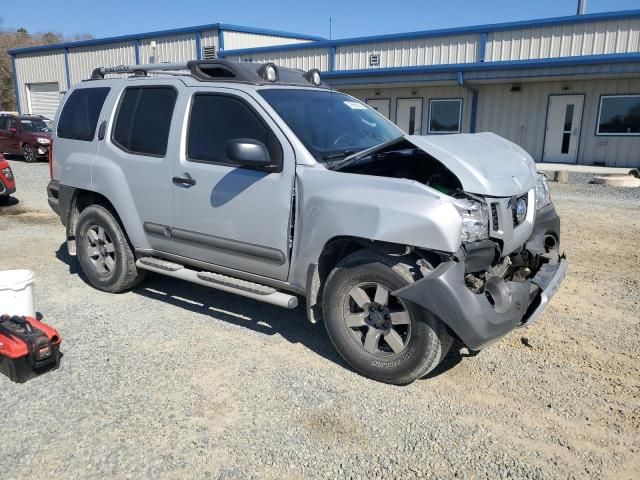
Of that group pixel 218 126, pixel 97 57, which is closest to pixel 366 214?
pixel 218 126

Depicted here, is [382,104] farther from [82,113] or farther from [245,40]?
[82,113]

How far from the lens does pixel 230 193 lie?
166 inches

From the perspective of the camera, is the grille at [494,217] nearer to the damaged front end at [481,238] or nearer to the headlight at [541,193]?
the damaged front end at [481,238]

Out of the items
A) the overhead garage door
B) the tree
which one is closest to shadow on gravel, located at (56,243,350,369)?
the overhead garage door

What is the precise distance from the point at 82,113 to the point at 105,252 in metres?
1.46

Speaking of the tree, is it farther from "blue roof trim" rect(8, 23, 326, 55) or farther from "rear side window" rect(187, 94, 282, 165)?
"rear side window" rect(187, 94, 282, 165)

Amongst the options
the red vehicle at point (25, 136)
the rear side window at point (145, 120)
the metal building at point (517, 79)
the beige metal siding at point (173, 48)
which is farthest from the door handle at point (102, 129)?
the beige metal siding at point (173, 48)

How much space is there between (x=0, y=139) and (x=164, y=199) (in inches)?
734

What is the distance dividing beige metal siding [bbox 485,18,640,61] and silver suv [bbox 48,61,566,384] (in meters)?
15.2

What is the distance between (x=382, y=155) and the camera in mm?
4047

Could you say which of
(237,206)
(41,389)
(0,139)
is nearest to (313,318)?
(237,206)

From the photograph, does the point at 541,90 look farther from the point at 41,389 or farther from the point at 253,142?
the point at 41,389

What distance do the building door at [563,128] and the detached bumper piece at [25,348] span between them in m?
17.9

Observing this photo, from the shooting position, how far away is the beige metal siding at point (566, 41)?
16.5 metres
